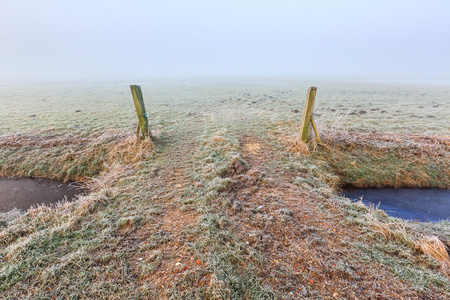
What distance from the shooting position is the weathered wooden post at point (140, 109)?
693cm

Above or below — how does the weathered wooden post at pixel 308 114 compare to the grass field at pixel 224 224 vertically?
above

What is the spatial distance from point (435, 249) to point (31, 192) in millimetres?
9924

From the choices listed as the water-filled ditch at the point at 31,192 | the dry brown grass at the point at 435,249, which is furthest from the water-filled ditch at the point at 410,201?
the water-filled ditch at the point at 31,192

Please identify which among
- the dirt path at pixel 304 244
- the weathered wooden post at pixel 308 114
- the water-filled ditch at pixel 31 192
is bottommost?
the water-filled ditch at pixel 31 192

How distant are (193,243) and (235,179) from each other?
2.34 metres

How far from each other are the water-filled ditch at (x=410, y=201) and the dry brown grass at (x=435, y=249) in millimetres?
1913

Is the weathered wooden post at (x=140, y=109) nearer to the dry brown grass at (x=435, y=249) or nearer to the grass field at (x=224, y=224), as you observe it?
the grass field at (x=224, y=224)

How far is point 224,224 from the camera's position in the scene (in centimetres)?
390

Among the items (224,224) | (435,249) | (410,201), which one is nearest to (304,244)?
(224,224)

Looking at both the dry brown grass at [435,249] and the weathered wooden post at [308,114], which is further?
the weathered wooden post at [308,114]

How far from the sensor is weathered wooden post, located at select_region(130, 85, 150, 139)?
6.93 meters

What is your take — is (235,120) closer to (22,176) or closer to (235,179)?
(235,179)

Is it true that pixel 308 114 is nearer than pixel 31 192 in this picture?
No

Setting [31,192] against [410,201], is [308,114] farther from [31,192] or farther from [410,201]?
[31,192]
